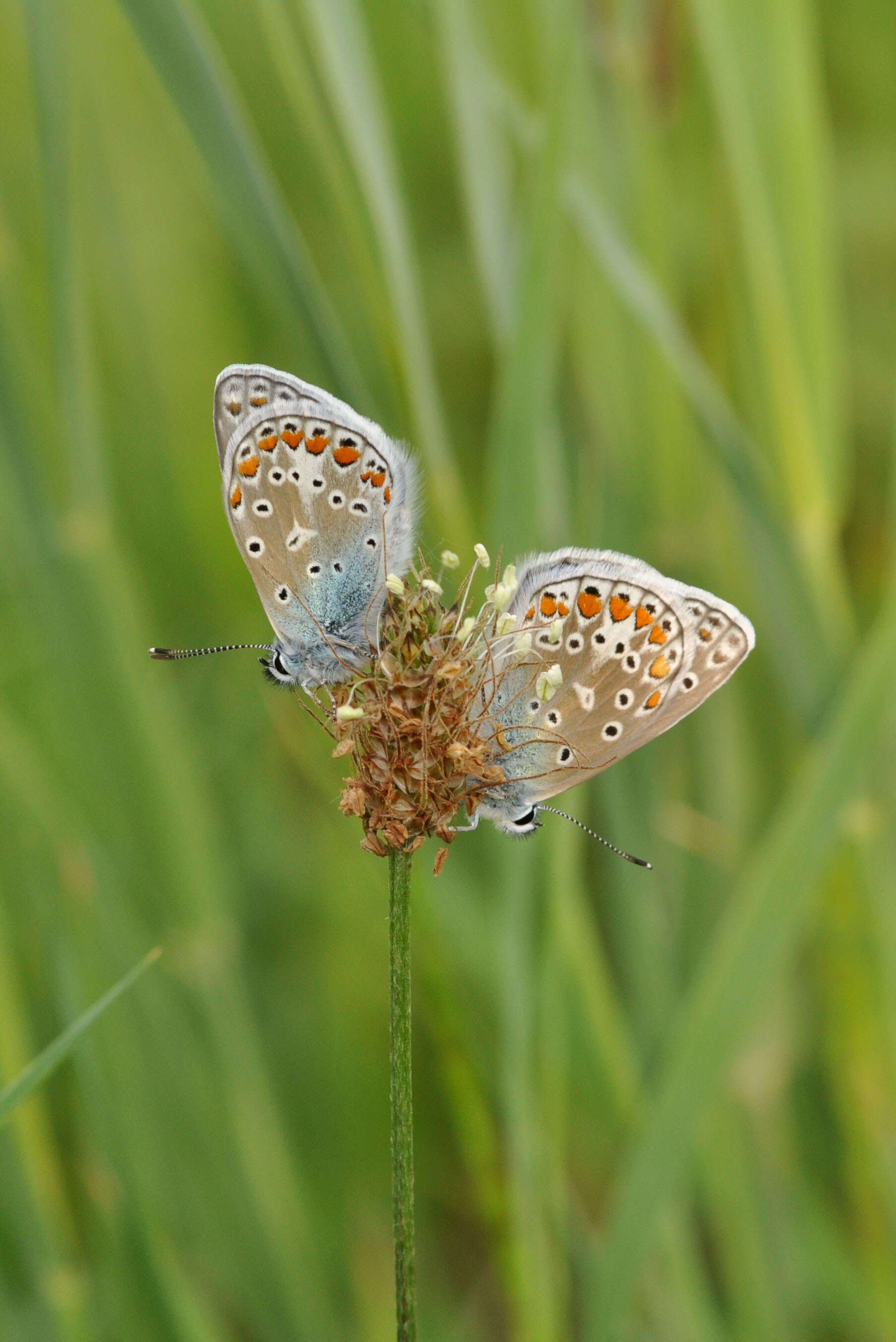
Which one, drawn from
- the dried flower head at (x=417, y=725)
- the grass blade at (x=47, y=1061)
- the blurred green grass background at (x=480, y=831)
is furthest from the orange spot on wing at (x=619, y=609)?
the grass blade at (x=47, y=1061)

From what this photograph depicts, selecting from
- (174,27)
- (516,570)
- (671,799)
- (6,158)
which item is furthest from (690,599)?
(6,158)

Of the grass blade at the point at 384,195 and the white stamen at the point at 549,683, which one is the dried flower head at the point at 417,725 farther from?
the grass blade at the point at 384,195

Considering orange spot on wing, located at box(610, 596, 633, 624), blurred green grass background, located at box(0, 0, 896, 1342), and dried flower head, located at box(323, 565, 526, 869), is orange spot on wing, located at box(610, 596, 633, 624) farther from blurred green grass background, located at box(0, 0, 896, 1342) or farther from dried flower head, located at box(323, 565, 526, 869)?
blurred green grass background, located at box(0, 0, 896, 1342)

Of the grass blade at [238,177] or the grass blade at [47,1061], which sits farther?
the grass blade at [238,177]

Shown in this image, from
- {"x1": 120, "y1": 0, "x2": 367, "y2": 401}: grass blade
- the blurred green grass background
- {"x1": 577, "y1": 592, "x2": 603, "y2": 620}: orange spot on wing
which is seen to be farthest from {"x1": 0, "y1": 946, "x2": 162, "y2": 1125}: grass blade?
{"x1": 120, "y1": 0, "x2": 367, "y2": 401}: grass blade

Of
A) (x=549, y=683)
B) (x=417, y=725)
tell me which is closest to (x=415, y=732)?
(x=417, y=725)

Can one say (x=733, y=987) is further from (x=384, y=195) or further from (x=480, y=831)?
(x=384, y=195)
